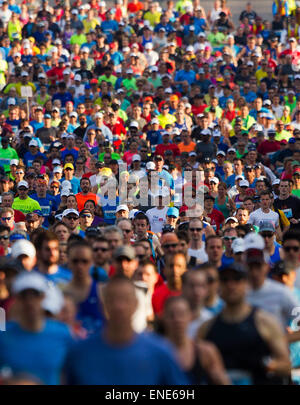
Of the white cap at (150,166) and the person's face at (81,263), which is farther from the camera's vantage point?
the white cap at (150,166)

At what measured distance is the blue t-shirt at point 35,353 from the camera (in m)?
5.56

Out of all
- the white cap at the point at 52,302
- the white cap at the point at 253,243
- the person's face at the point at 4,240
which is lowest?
the white cap at the point at 52,302

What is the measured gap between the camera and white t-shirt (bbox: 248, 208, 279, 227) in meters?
13.4

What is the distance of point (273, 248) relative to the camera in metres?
10.7

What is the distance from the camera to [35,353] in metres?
5.62

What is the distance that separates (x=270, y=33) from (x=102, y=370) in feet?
66.6

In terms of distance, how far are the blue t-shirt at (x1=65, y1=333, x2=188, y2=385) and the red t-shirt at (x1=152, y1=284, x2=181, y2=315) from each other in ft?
8.61

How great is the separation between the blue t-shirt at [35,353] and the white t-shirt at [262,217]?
788cm

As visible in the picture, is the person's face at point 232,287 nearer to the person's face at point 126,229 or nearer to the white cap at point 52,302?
the white cap at point 52,302

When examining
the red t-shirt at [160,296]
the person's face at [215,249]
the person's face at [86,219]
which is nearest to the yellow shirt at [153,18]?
the person's face at [86,219]

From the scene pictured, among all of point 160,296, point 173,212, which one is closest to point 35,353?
point 160,296

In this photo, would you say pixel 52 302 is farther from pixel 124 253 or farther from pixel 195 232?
pixel 195 232

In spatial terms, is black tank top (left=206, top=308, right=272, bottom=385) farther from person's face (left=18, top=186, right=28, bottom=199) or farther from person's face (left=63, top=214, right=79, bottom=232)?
person's face (left=18, top=186, right=28, bottom=199)
